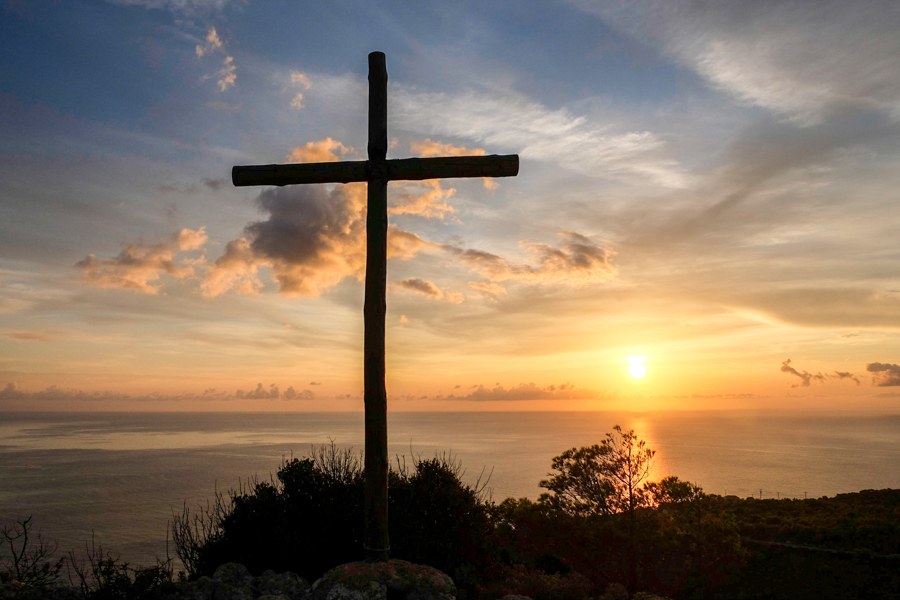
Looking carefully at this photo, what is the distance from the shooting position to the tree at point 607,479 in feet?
60.8

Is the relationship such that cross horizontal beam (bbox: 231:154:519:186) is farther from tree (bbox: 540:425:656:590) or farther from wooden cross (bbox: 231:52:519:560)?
tree (bbox: 540:425:656:590)

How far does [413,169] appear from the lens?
8.47 meters

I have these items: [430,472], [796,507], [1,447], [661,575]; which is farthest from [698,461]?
[1,447]

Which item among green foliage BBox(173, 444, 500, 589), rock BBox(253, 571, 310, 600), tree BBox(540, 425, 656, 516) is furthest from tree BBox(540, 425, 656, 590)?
rock BBox(253, 571, 310, 600)

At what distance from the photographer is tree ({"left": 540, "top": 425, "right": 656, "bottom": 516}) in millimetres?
18547

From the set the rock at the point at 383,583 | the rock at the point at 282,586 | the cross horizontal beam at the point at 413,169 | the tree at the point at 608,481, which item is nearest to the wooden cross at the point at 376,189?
the cross horizontal beam at the point at 413,169

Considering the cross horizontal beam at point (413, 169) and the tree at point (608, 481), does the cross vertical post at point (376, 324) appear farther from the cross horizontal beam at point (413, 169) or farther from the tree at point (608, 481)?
the tree at point (608, 481)

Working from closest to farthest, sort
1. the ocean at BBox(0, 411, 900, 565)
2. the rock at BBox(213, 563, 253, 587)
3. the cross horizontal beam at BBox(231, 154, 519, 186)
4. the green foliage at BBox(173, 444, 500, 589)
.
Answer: the rock at BBox(213, 563, 253, 587)
the cross horizontal beam at BBox(231, 154, 519, 186)
the green foliage at BBox(173, 444, 500, 589)
the ocean at BBox(0, 411, 900, 565)

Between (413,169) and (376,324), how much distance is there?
227 cm

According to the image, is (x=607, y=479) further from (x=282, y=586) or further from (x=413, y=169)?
(x=413, y=169)

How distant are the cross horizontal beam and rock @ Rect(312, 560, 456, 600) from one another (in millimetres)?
5178

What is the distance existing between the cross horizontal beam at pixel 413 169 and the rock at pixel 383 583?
5.18 meters

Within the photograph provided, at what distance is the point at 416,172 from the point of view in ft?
27.8

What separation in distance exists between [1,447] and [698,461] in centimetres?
21403
